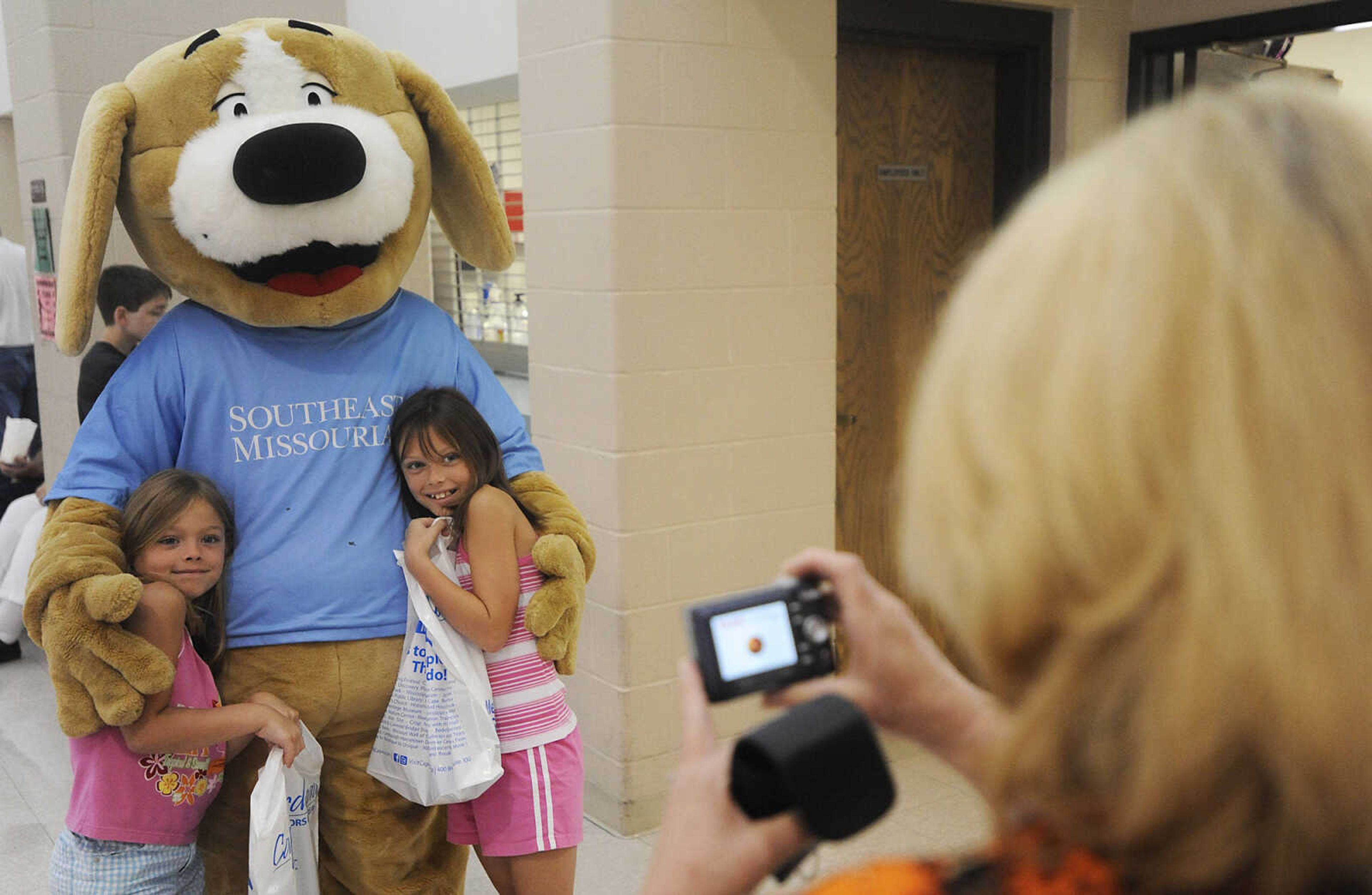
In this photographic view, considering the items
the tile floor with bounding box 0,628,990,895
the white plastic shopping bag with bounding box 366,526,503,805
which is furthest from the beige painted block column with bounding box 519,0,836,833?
the white plastic shopping bag with bounding box 366,526,503,805

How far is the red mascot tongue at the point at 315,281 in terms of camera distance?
6.63ft

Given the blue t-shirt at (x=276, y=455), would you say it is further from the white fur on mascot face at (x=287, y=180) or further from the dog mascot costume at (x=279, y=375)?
the white fur on mascot face at (x=287, y=180)

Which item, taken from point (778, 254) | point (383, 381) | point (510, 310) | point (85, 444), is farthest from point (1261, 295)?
point (510, 310)

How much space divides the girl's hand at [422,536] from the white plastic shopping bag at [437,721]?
3cm

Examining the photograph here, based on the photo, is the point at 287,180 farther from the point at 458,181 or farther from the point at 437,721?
the point at 437,721

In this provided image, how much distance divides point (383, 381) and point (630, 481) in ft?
2.88

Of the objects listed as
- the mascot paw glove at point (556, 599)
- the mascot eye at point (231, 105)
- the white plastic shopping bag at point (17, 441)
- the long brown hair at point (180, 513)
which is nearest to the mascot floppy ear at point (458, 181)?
the mascot eye at point (231, 105)

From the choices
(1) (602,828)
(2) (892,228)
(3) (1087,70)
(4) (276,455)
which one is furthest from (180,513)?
(3) (1087,70)

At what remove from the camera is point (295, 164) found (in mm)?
1903

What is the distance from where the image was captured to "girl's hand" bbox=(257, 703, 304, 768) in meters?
1.91

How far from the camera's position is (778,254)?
3045 mm

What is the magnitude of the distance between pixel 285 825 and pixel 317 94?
1.20 metres

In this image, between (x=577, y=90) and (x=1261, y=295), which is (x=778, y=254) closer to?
(x=577, y=90)

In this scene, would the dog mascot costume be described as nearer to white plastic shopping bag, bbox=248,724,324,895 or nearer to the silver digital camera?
white plastic shopping bag, bbox=248,724,324,895
